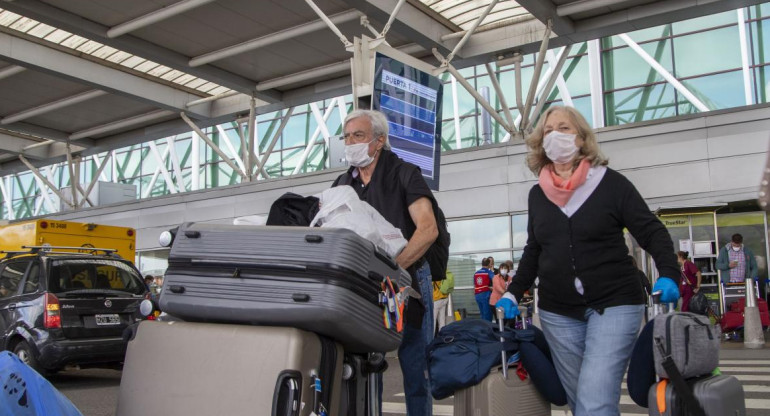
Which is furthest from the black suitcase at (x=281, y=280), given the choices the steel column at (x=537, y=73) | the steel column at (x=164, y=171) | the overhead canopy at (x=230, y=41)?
the steel column at (x=164, y=171)

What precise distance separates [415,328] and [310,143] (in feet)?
105

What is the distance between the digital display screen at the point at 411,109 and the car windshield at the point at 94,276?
402cm

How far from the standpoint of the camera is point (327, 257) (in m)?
3.02

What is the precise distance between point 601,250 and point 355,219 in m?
Result: 1.20

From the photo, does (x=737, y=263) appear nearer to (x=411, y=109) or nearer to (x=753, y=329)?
(x=753, y=329)

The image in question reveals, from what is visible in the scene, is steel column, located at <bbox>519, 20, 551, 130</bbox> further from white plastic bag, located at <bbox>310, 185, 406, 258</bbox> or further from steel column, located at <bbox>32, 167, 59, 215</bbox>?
steel column, located at <bbox>32, 167, 59, 215</bbox>

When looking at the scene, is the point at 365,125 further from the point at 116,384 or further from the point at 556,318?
the point at 116,384

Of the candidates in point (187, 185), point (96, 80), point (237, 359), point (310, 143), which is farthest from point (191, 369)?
point (187, 185)

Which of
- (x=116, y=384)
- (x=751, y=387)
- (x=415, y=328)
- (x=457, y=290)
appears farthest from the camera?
(x=457, y=290)

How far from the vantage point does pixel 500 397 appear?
385cm

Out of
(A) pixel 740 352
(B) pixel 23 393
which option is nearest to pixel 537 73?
(A) pixel 740 352

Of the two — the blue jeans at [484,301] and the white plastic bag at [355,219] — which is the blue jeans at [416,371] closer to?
the white plastic bag at [355,219]

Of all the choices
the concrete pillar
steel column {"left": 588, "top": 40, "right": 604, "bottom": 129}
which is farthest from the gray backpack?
steel column {"left": 588, "top": 40, "right": 604, "bottom": 129}

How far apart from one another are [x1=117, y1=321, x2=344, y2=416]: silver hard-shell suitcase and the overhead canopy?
12724mm
